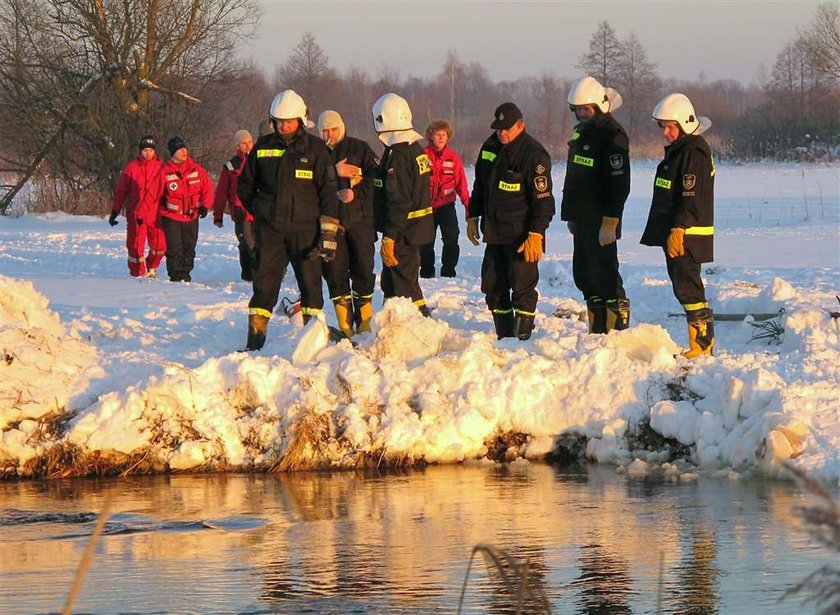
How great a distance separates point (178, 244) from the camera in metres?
17.5

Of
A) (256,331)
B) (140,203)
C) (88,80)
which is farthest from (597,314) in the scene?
(88,80)

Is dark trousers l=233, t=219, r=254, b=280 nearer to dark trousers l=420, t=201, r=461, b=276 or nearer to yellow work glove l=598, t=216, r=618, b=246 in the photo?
dark trousers l=420, t=201, r=461, b=276

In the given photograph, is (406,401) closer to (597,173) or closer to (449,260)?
(597,173)

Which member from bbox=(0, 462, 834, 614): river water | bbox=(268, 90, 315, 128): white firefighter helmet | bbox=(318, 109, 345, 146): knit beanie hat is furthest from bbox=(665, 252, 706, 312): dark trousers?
bbox=(318, 109, 345, 146): knit beanie hat

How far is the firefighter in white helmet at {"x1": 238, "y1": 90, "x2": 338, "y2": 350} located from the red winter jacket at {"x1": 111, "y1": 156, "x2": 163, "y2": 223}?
723cm

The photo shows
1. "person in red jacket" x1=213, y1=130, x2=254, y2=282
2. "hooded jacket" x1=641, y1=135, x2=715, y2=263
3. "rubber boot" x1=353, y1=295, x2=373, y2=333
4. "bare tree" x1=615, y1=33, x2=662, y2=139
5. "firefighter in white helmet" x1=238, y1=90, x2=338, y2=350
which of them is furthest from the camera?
"bare tree" x1=615, y1=33, x2=662, y2=139

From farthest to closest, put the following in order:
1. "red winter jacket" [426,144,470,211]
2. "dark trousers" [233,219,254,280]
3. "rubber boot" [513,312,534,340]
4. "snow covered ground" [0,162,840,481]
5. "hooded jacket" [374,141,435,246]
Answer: "dark trousers" [233,219,254,280] < "red winter jacket" [426,144,470,211] < "hooded jacket" [374,141,435,246] < "rubber boot" [513,312,534,340] < "snow covered ground" [0,162,840,481]

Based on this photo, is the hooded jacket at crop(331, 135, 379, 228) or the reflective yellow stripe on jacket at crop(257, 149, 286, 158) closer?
the reflective yellow stripe on jacket at crop(257, 149, 286, 158)

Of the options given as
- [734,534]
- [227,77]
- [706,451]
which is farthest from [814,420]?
[227,77]

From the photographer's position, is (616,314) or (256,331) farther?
(616,314)

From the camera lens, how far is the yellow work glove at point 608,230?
10.6 meters

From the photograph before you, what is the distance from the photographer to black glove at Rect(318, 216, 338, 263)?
1053cm

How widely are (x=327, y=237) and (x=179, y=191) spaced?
24.3ft

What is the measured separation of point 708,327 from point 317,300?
2.88 meters
